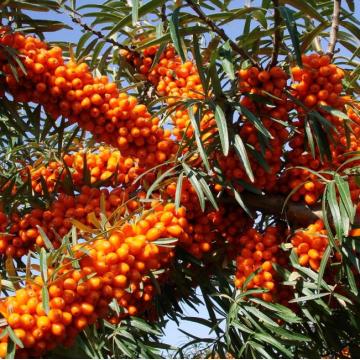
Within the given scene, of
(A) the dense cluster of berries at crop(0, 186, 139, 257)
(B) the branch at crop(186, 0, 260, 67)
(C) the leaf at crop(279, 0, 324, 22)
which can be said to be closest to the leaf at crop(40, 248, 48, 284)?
(A) the dense cluster of berries at crop(0, 186, 139, 257)

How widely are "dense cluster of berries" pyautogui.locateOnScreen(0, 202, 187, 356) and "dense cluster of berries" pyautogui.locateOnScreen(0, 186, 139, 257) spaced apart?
0.77 ft

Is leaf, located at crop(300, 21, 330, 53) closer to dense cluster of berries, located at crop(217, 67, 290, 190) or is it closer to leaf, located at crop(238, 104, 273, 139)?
dense cluster of berries, located at crop(217, 67, 290, 190)

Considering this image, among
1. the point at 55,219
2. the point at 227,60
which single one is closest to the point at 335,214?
the point at 227,60

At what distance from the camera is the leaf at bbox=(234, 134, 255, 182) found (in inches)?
70.7

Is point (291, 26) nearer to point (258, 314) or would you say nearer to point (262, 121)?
point (262, 121)

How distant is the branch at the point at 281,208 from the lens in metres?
2.00

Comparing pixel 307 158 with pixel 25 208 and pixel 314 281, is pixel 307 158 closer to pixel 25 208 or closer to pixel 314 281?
pixel 314 281

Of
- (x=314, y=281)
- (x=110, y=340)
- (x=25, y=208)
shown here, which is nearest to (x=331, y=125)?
(x=314, y=281)

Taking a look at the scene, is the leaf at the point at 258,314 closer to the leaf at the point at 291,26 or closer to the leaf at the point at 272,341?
the leaf at the point at 272,341

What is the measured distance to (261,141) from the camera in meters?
1.90

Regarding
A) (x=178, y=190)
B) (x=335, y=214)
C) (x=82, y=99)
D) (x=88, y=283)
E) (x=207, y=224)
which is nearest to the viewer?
(x=88, y=283)

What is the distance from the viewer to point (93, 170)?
2.34 m

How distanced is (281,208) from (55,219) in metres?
0.81

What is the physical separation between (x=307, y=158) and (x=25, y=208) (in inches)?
46.4
